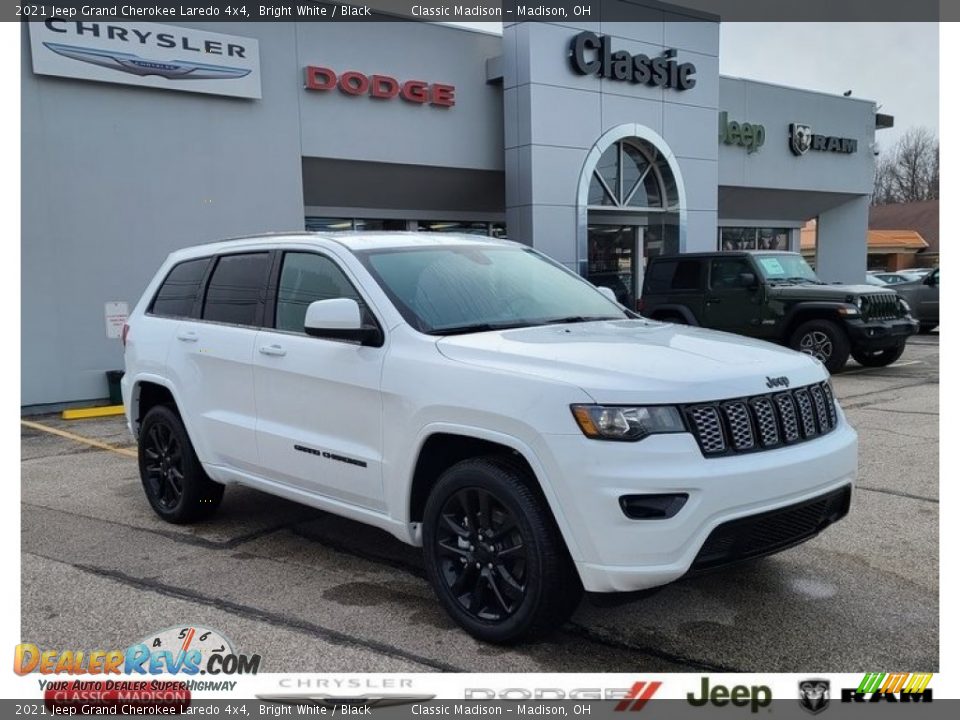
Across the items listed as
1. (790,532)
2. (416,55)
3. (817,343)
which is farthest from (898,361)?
(790,532)

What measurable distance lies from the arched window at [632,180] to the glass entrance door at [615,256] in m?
0.84

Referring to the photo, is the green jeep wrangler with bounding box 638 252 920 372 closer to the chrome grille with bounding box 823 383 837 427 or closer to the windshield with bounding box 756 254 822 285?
the windshield with bounding box 756 254 822 285

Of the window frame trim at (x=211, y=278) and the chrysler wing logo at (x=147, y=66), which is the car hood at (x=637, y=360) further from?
the chrysler wing logo at (x=147, y=66)

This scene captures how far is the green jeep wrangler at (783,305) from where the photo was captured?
11969 mm

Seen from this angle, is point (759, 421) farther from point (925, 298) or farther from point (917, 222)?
point (917, 222)

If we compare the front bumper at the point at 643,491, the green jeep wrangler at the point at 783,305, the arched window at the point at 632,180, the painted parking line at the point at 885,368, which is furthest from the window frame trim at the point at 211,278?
the arched window at the point at 632,180

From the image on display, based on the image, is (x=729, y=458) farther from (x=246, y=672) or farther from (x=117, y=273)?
(x=117, y=273)

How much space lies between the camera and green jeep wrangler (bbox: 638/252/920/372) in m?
12.0

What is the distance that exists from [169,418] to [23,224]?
22.6ft

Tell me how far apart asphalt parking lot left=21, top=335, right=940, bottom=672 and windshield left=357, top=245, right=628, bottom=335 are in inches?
58.0

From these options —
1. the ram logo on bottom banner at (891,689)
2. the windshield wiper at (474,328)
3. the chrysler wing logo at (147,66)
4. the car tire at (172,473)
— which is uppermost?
the chrysler wing logo at (147,66)

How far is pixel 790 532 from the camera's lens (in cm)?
362

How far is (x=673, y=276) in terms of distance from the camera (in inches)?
529

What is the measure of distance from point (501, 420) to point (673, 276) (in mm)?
10469
